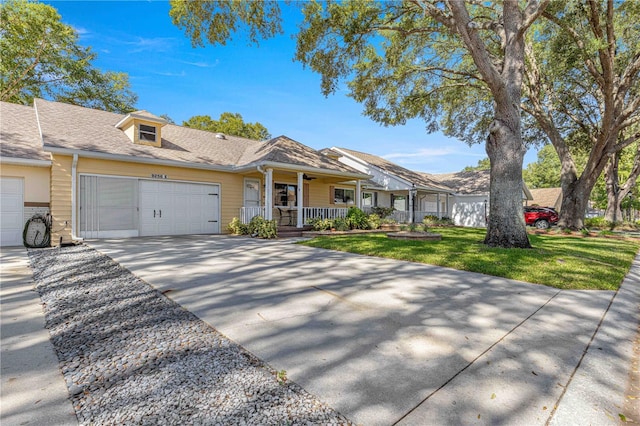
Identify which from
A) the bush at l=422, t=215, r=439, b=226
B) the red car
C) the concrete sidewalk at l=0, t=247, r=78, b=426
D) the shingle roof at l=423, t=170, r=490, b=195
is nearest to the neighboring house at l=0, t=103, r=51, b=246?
the concrete sidewalk at l=0, t=247, r=78, b=426

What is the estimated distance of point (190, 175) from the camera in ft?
39.8

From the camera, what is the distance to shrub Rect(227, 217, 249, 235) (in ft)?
40.1

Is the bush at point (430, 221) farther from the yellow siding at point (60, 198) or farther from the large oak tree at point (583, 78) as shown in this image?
the yellow siding at point (60, 198)

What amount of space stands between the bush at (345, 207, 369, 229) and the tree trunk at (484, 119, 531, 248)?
641 centimetres

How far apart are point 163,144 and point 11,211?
5.29m

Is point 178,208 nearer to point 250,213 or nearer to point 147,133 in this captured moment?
point 250,213

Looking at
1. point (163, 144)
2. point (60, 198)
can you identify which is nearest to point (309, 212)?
point (163, 144)

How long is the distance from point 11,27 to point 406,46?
2045 cm

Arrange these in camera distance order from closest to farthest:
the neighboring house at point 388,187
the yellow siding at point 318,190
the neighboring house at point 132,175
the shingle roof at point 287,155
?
the neighboring house at point 132,175
the shingle roof at point 287,155
the yellow siding at point 318,190
the neighboring house at point 388,187

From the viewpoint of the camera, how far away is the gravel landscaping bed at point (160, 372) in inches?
65.4

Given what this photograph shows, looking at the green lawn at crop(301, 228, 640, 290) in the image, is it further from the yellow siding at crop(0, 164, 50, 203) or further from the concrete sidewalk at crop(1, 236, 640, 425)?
the yellow siding at crop(0, 164, 50, 203)

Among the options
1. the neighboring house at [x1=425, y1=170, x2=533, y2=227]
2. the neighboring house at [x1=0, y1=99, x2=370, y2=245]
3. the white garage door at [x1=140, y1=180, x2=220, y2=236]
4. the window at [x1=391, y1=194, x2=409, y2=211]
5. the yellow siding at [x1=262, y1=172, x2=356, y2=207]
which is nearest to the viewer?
the neighboring house at [x1=0, y1=99, x2=370, y2=245]

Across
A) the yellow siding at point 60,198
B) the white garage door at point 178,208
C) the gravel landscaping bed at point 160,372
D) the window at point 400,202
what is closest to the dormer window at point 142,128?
the white garage door at point 178,208

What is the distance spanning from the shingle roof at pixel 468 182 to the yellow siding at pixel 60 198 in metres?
23.5
